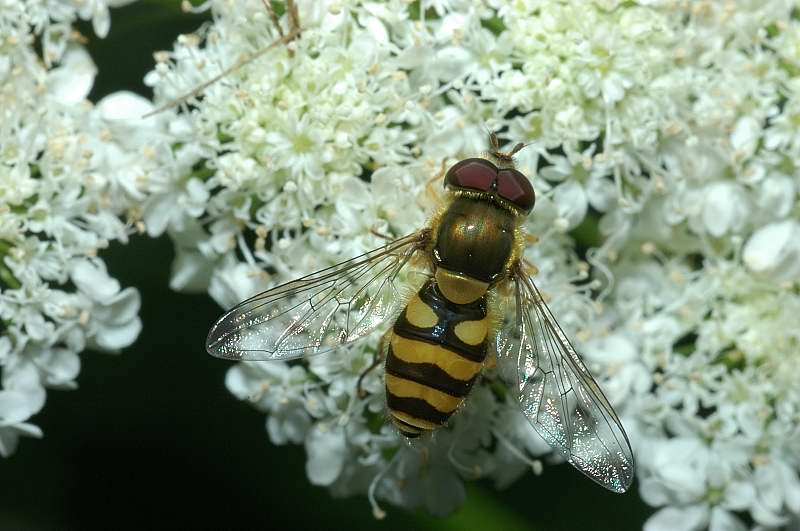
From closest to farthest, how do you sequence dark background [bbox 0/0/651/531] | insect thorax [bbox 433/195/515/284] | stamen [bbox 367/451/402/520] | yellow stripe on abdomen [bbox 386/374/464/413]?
yellow stripe on abdomen [bbox 386/374/464/413]
insect thorax [bbox 433/195/515/284]
stamen [bbox 367/451/402/520]
dark background [bbox 0/0/651/531]

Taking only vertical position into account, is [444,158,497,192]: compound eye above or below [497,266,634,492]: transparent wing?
above

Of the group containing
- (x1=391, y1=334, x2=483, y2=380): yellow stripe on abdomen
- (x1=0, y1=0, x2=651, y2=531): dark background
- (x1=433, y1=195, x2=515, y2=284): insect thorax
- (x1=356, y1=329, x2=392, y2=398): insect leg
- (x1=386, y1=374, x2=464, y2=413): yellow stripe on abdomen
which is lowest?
(x1=0, y1=0, x2=651, y2=531): dark background

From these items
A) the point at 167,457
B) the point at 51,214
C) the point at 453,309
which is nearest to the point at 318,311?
the point at 453,309

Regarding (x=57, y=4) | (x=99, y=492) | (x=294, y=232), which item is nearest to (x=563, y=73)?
(x=294, y=232)

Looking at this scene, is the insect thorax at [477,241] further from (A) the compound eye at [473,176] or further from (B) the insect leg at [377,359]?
(B) the insect leg at [377,359]

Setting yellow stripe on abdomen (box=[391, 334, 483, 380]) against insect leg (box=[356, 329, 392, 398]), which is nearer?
yellow stripe on abdomen (box=[391, 334, 483, 380])

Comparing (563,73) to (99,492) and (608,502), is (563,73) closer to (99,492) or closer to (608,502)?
(608,502)

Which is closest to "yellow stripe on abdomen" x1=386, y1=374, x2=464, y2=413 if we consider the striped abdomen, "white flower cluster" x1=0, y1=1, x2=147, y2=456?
the striped abdomen

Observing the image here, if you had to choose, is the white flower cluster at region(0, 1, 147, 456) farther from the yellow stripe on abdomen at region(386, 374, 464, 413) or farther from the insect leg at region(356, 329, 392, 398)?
the yellow stripe on abdomen at region(386, 374, 464, 413)
